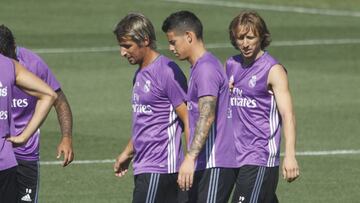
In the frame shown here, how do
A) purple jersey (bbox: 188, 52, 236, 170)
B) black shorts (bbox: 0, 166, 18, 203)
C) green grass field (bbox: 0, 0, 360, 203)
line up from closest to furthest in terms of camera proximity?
black shorts (bbox: 0, 166, 18, 203) → purple jersey (bbox: 188, 52, 236, 170) → green grass field (bbox: 0, 0, 360, 203)

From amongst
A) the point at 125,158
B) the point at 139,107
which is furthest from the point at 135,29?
the point at 125,158

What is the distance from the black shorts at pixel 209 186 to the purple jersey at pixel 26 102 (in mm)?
1740

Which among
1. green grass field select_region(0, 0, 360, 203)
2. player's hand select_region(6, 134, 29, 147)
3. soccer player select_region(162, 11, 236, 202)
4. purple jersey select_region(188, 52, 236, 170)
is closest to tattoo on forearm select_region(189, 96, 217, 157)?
soccer player select_region(162, 11, 236, 202)

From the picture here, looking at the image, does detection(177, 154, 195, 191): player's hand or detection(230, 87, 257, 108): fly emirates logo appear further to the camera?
detection(230, 87, 257, 108): fly emirates logo

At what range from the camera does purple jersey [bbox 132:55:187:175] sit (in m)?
11.1

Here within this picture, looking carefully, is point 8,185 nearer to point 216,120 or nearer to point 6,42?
point 6,42

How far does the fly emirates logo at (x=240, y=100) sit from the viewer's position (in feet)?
38.2

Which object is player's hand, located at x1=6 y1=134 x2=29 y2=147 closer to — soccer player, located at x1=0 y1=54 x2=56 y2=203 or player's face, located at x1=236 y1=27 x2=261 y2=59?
soccer player, located at x1=0 y1=54 x2=56 y2=203

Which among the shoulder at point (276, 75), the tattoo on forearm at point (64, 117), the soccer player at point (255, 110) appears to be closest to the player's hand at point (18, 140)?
the tattoo on forearm at point (64, 117)

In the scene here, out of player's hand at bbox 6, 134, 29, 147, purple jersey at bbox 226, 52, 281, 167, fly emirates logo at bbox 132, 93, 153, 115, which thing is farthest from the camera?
purple jersey at bbox 226, 52, 281, 167

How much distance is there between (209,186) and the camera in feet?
36.1

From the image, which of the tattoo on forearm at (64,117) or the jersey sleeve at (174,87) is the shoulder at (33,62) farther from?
the jersey sleeve at (174,87)

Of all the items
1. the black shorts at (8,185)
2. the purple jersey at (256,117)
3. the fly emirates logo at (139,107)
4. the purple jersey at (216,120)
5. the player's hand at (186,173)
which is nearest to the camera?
the black shorts at (8,185)

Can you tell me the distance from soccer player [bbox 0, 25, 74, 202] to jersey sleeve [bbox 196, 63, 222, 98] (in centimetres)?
159
